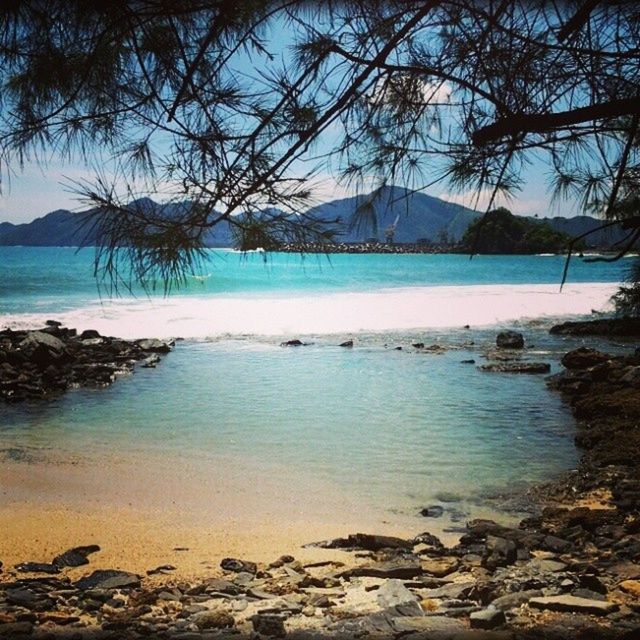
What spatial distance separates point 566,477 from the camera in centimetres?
592

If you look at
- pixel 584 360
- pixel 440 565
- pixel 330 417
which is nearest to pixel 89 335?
pixel 330 417

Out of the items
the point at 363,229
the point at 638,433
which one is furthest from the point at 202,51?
the point at 638,433

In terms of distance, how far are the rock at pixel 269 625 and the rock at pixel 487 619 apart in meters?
0.71

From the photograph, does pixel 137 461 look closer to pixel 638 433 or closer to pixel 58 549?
pixel 58 549

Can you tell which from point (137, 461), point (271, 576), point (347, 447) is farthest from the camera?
point (347, 447)

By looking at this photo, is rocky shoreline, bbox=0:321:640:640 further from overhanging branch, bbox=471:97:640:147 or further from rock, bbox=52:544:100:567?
overhanging branch, bbox=471:97:640:147

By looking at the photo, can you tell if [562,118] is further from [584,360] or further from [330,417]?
[584,360]

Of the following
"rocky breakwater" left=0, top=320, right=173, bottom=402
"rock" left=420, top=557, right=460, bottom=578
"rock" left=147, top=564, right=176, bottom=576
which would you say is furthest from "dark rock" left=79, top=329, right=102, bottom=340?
"rock" left=420, top=557, right=460, bottom=578

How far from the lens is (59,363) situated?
38.5ft

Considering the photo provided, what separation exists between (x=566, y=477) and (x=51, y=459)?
4288 millimetres

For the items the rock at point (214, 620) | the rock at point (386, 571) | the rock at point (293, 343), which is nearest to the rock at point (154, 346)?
the rock at point (293, 343)

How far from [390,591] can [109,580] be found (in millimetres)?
1327

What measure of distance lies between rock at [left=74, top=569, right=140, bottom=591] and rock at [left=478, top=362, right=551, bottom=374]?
9249 millimetres

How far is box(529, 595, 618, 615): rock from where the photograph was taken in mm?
2990
